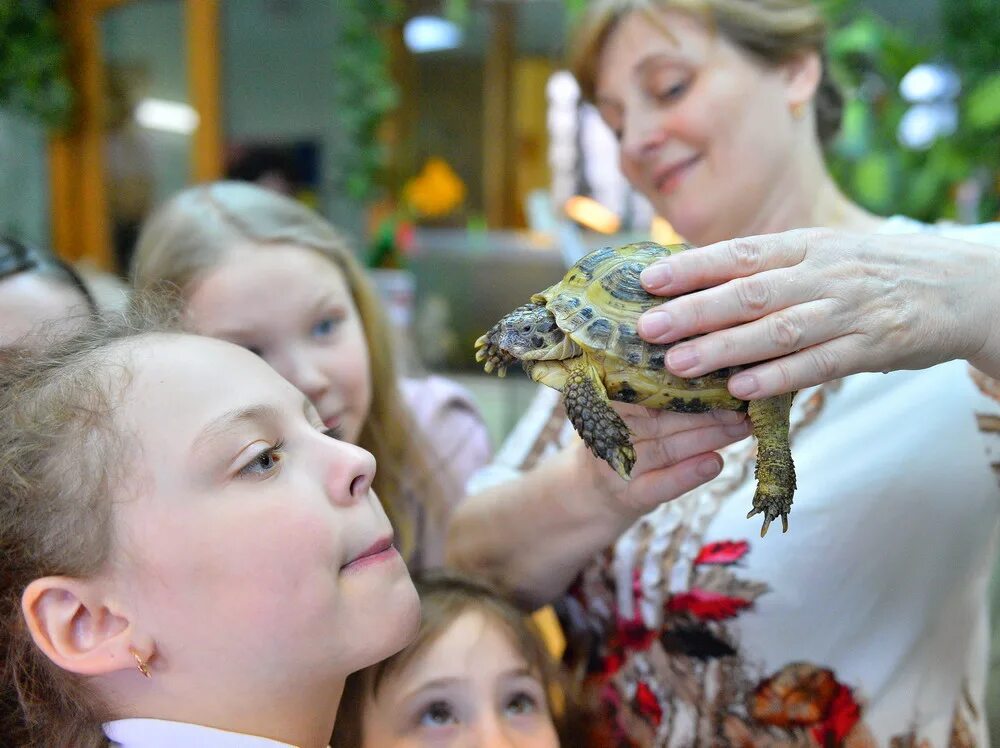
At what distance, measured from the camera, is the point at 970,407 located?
118 centimetres

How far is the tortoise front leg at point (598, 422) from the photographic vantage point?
0.94 m

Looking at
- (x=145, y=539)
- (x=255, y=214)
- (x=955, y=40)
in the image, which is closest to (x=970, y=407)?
(x=145, y=539)

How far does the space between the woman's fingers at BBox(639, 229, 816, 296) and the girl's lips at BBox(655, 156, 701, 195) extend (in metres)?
0.56

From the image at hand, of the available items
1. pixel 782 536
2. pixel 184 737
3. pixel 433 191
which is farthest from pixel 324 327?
pixel 433 191

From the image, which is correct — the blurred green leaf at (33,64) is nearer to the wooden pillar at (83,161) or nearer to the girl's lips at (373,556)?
the wooden pillar at (83,161)

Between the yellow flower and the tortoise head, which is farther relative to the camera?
the yellow flower

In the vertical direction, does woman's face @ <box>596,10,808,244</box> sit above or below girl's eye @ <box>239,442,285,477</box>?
above

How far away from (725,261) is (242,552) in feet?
2.12

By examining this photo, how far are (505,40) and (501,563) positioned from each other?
5.01 m

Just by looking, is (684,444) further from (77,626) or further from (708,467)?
(77,626)

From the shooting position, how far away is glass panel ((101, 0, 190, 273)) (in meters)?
5.78

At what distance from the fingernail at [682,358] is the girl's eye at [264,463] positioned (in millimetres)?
488

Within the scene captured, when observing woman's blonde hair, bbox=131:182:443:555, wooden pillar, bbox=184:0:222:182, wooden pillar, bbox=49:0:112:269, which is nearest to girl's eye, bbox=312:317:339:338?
woman's blonde hair, bbox=131:182:443:555

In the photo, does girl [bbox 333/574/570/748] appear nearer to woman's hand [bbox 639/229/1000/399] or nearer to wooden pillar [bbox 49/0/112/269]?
woman's hand [bbox 639/229/1000/399]
